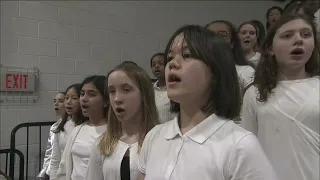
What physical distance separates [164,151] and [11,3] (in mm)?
2526

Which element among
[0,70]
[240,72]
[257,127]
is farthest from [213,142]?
[0,70]

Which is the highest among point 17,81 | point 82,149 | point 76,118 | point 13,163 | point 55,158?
point 17,81

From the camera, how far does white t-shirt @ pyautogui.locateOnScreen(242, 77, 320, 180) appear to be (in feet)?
4.14

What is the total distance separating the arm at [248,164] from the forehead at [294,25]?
0.76 meters

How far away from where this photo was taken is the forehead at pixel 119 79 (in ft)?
4.71

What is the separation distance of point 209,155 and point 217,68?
24 cm

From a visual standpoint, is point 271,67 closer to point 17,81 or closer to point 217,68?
point 217,68

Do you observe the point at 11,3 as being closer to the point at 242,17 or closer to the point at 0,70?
the point at 0,70

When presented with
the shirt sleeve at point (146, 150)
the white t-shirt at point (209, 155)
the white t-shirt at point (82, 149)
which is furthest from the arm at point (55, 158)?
the white t-shirt at point (209, 155)

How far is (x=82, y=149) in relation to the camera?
5.84ft

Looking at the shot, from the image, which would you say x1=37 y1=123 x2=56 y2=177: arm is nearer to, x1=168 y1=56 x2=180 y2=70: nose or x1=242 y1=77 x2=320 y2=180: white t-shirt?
x1=242 y1=77 x2=320 y2=180: white t-shirt

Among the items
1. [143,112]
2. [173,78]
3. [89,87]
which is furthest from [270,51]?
[89,87]

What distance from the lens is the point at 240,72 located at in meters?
1.88

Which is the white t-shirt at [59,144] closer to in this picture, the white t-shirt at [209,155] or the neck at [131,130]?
the neck at [131,130]
